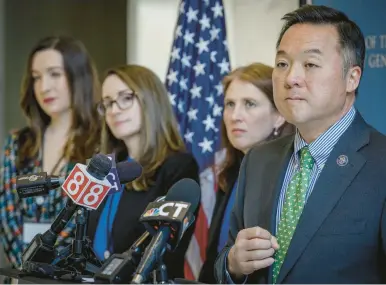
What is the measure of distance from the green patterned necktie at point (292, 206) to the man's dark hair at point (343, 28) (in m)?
0.32

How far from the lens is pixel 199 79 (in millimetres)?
4305

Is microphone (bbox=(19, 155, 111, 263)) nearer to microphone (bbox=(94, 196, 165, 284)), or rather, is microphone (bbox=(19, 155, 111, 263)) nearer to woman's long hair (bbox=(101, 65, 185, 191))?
microphone (bbox=(94, 196, 165, 284))

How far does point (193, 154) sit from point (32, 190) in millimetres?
2169

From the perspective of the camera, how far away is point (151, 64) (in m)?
4.48

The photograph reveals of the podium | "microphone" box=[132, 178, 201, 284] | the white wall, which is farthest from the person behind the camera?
the white wall

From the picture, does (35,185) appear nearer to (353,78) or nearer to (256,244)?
(256,244)

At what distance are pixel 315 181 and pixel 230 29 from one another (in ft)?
6.37

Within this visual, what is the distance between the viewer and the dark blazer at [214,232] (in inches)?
141

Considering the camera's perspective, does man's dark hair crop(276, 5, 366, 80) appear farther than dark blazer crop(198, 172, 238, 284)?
No

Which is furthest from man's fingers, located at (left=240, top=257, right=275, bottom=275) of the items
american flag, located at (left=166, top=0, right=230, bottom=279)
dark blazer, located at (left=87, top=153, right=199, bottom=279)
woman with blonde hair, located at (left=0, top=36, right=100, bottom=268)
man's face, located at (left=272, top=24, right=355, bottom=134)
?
woman with blonde hair, located at (left=0, top=36, right=100, bottom=268)

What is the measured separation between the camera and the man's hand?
7.20 feet

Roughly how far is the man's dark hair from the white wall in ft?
4.11

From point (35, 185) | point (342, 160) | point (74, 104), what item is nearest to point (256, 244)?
point (342, 160)

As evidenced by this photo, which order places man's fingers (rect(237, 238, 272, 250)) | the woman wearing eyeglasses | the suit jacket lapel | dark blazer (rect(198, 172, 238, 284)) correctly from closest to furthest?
man's fingers (rect(237, 238, 272, 250)) < the suit jacket lapel < dark blazer (rect(198, 172, 238, 284)) < the woman wearing eyeglasses
